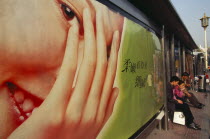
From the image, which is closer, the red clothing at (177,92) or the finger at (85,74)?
the finger at (85,74)

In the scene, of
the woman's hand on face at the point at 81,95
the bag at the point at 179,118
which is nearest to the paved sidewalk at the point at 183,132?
the bag at the point at 179,118

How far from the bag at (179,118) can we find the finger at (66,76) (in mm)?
4528

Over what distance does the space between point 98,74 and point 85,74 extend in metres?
0.26

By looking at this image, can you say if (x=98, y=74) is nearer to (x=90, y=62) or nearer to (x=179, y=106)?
(x=90, y=62)

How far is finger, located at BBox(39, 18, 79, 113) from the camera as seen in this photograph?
156 cm

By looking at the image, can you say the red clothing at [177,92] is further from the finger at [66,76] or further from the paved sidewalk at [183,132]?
the finger at [66,76]

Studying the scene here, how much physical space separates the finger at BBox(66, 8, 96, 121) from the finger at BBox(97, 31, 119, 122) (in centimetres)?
32

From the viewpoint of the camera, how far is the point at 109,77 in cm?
232

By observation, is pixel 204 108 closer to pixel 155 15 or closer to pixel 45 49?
pixel 155 15

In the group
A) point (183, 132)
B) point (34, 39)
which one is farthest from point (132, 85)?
point (183, 132)

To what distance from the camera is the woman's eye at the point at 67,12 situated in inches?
65.4

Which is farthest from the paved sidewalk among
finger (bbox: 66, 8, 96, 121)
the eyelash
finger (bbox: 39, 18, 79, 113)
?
the eyelash

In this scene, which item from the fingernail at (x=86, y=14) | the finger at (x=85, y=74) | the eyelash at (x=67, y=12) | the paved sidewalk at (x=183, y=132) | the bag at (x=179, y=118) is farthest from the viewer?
the bag at (x=179, y=118)

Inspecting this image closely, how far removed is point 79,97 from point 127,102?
1.10m
